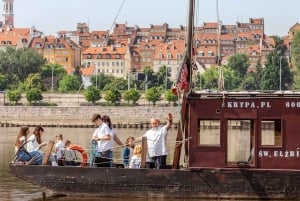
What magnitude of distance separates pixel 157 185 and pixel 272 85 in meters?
115

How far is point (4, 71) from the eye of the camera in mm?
145750

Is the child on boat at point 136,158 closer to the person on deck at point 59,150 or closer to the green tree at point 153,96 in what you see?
the person on deck at point 59,150

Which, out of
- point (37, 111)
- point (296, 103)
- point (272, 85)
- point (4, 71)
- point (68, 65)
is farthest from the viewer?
point (68, 65)

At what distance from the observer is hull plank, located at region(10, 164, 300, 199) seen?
72.1 ft

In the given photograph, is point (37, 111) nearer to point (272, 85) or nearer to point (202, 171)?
point (272, 85)

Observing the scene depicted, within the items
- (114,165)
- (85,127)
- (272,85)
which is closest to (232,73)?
(272,85)

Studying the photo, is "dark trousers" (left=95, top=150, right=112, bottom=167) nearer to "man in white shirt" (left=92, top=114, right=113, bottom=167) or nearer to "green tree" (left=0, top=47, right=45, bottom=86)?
"man in white shirt" (left=92, top=114, right=113, bottom=167)

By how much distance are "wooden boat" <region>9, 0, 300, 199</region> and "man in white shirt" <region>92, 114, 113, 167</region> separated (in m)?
0.46

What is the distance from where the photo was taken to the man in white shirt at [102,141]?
22.3m

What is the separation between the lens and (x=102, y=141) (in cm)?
2253

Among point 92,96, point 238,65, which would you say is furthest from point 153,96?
point 238,65

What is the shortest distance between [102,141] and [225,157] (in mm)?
3317

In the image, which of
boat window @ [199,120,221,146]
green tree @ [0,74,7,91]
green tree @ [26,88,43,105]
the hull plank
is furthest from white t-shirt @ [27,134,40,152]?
green tree @ [0,74,7,91]

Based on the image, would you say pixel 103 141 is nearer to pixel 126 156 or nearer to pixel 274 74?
pixel 126 156
